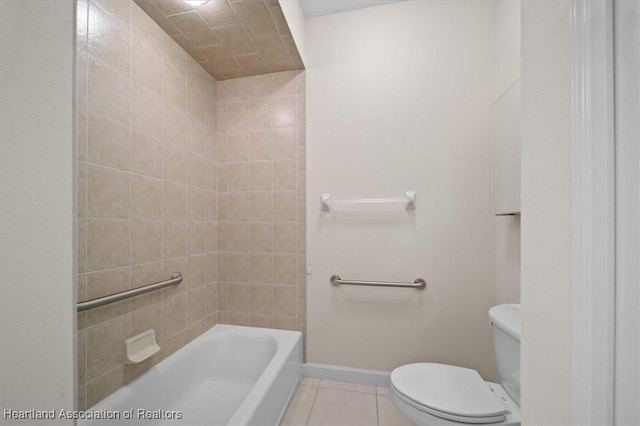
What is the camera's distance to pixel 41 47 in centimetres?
47

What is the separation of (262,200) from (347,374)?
1.30 m

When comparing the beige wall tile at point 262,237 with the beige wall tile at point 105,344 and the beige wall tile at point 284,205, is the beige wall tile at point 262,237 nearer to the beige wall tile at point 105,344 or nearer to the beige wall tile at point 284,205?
the beige wall tile at point 284,205

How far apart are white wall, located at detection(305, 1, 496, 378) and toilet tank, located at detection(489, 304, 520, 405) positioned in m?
0.38

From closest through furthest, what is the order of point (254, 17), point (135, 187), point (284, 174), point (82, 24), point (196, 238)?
point (82, 24) → point (135, 187) → point (254, 17) → point (196, 238) → point (284, 174)

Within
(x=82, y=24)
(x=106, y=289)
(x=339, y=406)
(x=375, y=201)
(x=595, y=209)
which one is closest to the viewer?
(x=595, y=209)

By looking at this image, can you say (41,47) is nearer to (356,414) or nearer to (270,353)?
(270,353)

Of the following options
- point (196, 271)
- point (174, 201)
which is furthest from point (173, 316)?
point (174, 201)

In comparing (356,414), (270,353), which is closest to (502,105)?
(356,414)

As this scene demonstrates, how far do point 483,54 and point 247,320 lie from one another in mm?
2305

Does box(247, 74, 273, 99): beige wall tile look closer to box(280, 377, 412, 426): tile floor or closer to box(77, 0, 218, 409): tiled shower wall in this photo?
box(77, 0, 218, 409): tiled shower wall

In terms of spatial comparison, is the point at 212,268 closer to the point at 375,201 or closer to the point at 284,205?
the point at 284,205

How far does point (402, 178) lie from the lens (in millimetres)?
1567

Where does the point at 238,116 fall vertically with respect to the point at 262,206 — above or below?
above

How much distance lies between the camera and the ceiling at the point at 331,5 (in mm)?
1563
